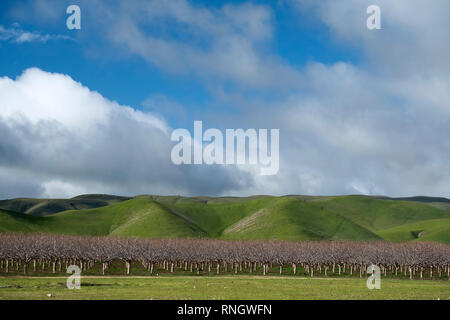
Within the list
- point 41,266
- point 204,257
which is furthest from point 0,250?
point 204,257

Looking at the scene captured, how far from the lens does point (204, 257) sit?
117125 mm

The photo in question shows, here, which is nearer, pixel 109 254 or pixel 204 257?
pixel 109 254

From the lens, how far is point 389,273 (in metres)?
124

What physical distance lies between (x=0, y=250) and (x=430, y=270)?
4194 inches

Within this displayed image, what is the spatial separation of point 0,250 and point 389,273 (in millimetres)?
91620
